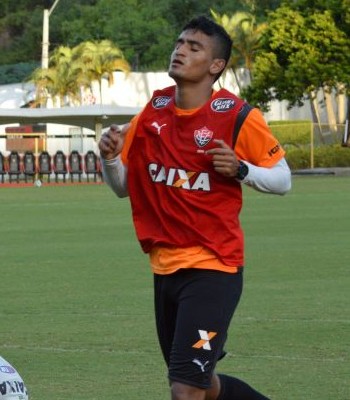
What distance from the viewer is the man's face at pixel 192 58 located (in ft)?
23.0

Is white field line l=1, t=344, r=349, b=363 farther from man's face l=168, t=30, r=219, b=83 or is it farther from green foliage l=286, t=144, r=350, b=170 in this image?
green foliage l=286, t=144, r=350, b=170

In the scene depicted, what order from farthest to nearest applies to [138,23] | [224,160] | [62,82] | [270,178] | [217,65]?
[138,23] < [62,82] < [217,65] < [270,178] < [224,160]

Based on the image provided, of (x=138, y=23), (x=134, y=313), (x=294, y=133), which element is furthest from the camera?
(x=138, y=23)

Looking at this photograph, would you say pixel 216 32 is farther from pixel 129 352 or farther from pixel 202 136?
pixel 129 352

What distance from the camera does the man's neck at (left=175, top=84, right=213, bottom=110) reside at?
7.01 m

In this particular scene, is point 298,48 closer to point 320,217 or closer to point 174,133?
point 320,217

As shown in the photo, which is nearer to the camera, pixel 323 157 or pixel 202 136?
pixel 202 136

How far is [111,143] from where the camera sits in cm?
699

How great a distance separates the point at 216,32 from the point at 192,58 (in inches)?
8.4

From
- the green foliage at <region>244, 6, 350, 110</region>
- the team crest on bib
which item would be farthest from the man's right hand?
the green foliage at <region>244, 6, 350, 110</region>

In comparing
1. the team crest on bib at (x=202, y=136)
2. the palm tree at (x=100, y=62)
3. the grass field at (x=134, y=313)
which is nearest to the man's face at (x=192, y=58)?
the team crest on bib at (x=202, y=136)

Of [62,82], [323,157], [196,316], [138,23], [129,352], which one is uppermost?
[138,23]

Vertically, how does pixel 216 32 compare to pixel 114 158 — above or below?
above

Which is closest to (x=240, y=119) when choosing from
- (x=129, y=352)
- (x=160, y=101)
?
(x=160, y=101)
